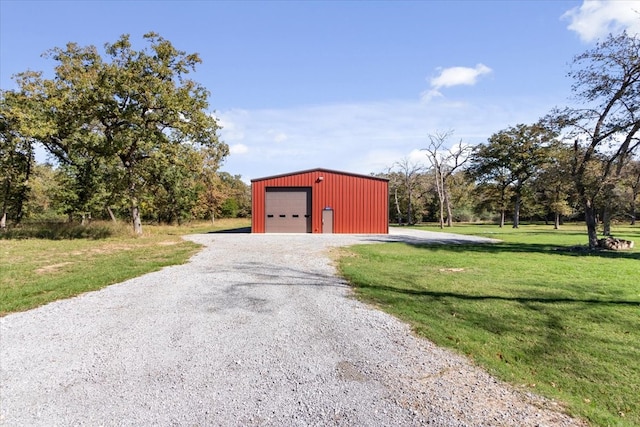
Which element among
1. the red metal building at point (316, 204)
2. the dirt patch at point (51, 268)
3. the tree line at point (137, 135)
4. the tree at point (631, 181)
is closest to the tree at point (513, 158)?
the tree line at point (137, 135)

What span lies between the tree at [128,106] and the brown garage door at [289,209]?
612 centimetres

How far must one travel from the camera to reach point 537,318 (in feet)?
17.1

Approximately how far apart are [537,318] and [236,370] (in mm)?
4431

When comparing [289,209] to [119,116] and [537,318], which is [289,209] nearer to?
[119,116]

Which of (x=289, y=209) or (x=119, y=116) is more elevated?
(x=119, y=116)

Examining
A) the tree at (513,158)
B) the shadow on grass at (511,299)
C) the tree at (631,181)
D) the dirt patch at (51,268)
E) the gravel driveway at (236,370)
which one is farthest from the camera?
the tree at (513,158)

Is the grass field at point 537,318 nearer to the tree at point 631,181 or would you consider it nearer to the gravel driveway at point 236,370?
the gravel driveway at point 236,370

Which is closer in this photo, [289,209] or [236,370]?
[236,370]

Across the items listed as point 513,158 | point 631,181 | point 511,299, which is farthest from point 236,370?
point 513,158

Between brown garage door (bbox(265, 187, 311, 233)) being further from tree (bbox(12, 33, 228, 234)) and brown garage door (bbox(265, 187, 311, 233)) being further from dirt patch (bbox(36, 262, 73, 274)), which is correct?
dirt patch (bbox(36, 262, 73, 274))

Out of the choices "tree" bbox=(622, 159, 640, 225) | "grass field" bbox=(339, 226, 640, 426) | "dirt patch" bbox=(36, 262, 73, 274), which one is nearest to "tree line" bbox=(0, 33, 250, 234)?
"dirt patch" bbox=(36, 262, 73, 274)

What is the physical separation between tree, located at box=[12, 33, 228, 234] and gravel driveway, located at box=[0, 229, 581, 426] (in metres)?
14.9

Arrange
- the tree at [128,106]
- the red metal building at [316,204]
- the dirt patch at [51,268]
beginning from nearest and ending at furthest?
the dirt patch at [51,268]
the tree at [128,106]
the red metal building at [316,204]

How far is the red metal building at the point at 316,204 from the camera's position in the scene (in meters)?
24.2
